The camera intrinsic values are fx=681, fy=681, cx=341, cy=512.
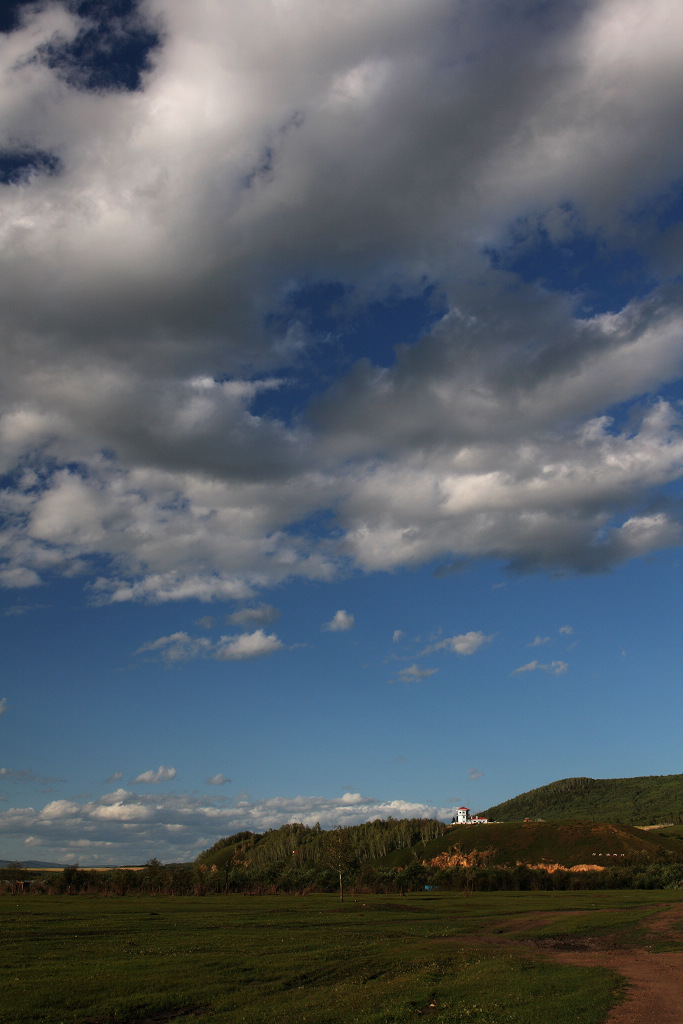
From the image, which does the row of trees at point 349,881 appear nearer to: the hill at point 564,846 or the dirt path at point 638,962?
the hill at point 564,846

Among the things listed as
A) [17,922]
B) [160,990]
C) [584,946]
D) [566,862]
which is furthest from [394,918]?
[566,862]

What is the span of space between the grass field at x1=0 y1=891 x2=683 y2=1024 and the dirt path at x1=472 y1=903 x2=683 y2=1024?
45.3 inches

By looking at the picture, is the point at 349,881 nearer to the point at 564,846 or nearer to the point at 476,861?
the point at 476,861

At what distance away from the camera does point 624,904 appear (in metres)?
74.3

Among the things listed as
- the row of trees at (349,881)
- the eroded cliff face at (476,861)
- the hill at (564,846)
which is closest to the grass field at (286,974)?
the row of trees at (349,881)

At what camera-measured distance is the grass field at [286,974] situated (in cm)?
2569

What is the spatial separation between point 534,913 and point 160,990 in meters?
50.1

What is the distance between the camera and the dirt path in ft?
82.2

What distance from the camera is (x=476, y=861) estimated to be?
176m

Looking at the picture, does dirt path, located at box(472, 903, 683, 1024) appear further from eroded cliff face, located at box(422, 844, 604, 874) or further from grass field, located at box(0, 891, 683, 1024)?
eroded cliff face, located at box(422, 844, 604, 874)

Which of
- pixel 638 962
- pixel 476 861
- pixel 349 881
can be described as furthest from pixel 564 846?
pixel 638 962

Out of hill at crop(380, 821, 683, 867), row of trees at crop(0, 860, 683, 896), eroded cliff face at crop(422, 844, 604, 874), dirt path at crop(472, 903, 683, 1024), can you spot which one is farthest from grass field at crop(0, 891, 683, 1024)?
hill at crop(380, 821, 683, 867)

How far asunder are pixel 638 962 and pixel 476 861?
15513 centimetres

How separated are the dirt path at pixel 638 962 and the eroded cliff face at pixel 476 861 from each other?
107 m
